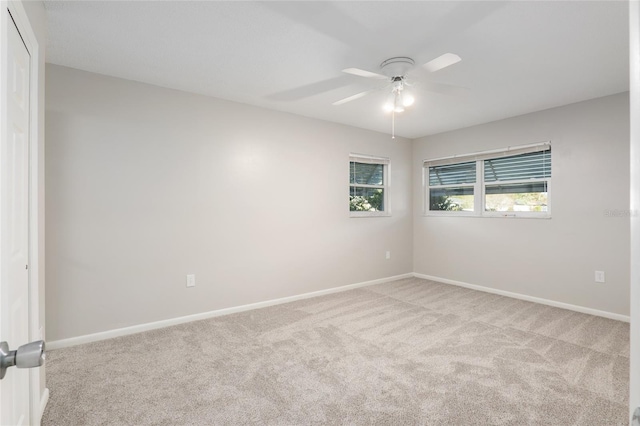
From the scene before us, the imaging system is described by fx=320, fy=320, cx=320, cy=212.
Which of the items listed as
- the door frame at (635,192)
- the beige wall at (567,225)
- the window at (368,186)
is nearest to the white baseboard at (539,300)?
the beige wall at (567,225)

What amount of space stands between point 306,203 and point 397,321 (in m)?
1.86

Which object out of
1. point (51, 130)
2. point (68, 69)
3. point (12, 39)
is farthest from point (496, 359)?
point (68, 69)

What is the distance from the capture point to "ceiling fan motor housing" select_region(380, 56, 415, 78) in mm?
2586

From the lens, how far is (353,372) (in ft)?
7.77

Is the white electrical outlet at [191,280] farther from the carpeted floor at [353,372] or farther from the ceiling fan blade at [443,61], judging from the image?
the ceiling fan blade at [443,61]

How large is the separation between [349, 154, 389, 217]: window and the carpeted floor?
1.86 metres

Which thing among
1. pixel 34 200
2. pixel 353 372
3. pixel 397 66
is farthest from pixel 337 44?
pixel 353 372

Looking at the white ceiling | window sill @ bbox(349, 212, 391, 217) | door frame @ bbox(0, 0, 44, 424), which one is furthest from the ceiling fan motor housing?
window sill @ bbox(349, 212, 391, 217)

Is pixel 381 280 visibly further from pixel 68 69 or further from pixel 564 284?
pixel 68 69

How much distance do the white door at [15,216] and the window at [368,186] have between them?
3.77 metres

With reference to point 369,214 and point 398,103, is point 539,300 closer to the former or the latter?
point 369,214

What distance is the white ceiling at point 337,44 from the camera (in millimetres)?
2025

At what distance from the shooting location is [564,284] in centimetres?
386

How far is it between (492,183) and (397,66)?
9.30 feet
